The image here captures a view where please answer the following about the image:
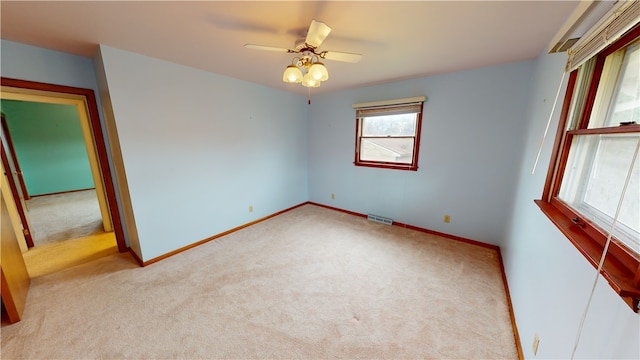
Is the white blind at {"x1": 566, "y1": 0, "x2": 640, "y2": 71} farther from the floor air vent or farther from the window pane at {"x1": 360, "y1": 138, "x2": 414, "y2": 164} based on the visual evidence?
the floor air vent

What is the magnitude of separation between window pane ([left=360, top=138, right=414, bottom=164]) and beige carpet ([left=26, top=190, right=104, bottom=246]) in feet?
14.5

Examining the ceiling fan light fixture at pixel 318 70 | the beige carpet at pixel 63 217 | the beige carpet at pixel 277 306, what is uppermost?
the ceiling fan light fixture at pixel 318 70

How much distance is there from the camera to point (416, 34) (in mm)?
1728

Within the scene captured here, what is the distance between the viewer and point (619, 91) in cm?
98

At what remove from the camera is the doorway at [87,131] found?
204 cm

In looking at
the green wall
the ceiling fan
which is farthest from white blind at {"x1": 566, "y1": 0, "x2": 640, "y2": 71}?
the green wall

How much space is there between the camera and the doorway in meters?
2.04

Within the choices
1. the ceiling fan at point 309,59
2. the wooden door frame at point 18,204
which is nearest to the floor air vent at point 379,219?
the ceiling fan at point 309,59

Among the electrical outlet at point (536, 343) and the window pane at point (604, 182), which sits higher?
the window pane at point (604, 182)

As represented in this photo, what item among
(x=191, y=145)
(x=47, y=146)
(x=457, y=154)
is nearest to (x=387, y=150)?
(x=457, y=154)

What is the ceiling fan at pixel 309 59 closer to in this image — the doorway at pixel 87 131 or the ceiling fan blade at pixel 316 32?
the ceiling fan blade at pixel 316 32

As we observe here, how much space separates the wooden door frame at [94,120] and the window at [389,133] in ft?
11.0

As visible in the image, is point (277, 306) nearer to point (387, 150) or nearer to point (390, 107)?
point (387, 150)

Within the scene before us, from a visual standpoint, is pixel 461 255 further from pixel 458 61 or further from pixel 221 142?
pixel 221 142
